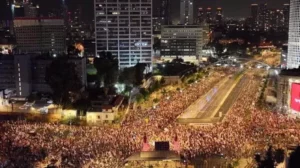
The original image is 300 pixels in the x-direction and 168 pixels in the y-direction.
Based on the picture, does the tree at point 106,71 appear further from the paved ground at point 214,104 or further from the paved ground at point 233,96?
the paved ground at point 233,96

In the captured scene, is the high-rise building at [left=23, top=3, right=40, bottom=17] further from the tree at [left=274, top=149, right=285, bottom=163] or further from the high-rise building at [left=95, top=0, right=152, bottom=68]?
the tree at [left=274, top=149, right=285, bottom=163]

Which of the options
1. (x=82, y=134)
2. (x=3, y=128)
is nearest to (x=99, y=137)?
(x=82, y=134)

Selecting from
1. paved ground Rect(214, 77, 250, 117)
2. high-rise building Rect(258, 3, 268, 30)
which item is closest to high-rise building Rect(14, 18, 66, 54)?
paved ground Rect(214, 77, 250, 117)

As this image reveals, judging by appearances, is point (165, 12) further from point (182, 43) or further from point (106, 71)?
point (106, 71)

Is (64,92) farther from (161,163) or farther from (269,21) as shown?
(269,21)

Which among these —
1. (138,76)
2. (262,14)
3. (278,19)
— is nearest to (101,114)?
(138,76)

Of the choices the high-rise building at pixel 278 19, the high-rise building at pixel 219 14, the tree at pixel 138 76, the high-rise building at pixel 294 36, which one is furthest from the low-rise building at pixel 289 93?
the high-rise building at pixel 219 14
